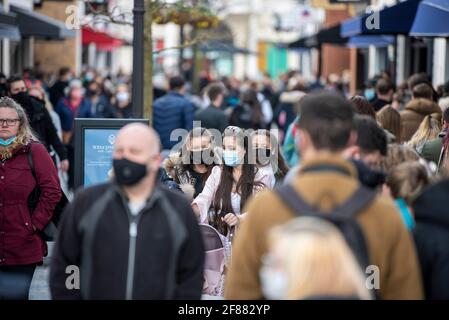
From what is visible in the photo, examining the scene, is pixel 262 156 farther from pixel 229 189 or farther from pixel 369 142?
pixel 369 142

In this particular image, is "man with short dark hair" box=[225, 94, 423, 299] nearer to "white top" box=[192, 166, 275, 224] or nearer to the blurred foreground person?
the blurred foreground person

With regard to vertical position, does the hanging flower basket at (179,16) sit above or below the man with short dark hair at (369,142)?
above

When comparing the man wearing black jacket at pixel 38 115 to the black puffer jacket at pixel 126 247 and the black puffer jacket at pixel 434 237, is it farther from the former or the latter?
the black puffer jacket at pixel 434 237

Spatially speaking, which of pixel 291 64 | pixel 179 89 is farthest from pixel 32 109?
pixel 291 64

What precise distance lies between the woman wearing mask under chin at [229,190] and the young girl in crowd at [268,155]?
584 millimetres

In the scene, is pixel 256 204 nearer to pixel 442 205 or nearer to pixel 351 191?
pixel 351 191

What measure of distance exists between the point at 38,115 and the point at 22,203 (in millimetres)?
4794

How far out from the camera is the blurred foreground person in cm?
781

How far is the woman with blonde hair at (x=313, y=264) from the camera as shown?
3744 millimetres

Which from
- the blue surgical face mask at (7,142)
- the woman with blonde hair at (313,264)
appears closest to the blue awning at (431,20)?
the blue surgical face mask at (7,142)

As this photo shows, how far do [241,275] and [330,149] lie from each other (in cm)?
63

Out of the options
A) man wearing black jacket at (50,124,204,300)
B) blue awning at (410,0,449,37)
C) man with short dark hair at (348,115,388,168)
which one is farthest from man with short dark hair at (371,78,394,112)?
man wearing black jacket at (50,124,204,300)

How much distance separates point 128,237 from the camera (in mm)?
5027

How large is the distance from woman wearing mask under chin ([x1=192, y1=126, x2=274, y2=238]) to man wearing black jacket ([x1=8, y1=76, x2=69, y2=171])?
4.27 meters
